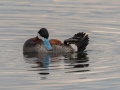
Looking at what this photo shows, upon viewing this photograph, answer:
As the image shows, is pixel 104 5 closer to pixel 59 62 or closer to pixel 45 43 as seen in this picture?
pixel 45 43

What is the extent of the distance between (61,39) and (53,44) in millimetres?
858

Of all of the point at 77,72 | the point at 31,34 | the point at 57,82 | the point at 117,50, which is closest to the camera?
the point at 57,82

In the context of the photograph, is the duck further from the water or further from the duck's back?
the water

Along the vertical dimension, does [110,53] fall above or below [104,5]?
below

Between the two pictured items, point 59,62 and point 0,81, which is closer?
point 0,81

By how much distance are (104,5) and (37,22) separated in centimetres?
469

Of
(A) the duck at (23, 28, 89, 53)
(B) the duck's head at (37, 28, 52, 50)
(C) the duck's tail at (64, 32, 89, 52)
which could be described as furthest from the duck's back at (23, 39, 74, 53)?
(C) the duck's tail at (64, 32, 89, 52)

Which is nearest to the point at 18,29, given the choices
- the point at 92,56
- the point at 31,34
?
the point at 31,34

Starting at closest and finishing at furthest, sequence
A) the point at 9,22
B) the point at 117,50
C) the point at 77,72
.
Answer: the point at 77,72 < the point at 117,50 < the point at 9,22

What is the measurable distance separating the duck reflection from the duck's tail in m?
0.48

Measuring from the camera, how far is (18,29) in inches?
840

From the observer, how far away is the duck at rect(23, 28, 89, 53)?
1928cm

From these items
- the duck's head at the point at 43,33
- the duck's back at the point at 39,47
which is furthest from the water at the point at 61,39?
the duck's head at the point at 43,33

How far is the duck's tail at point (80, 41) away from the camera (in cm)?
1967
